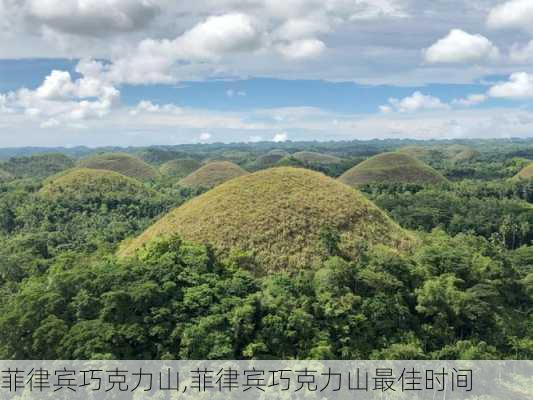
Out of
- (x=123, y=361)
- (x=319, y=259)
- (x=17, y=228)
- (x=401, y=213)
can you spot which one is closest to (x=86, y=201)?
(x=17, y=228)

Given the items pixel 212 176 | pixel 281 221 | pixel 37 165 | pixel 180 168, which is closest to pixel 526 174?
pixel 212 176

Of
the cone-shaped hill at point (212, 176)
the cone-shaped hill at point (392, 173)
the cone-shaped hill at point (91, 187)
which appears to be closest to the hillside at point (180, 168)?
the cone-shaped hill at point (212, 176)

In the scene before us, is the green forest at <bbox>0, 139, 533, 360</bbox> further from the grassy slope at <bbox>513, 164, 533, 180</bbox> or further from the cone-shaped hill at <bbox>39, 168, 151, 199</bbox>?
the grassy slope at <bbox>513, 164, 533, 180</bbox>

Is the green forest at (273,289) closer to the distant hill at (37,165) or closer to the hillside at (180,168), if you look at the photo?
the hillside at (180,168)

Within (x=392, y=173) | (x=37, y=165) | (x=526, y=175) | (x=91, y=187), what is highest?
(x=37, y=165)

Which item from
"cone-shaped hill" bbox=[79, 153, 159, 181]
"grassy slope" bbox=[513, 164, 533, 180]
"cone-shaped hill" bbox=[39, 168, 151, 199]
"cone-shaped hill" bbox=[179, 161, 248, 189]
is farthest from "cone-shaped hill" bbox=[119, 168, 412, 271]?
"cone-shaped hill" bbox=[79, 153, 159, 181]

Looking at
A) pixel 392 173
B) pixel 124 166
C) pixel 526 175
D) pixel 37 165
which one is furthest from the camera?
pixel 37 165

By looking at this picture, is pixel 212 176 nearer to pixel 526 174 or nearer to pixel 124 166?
pixel 124 166
